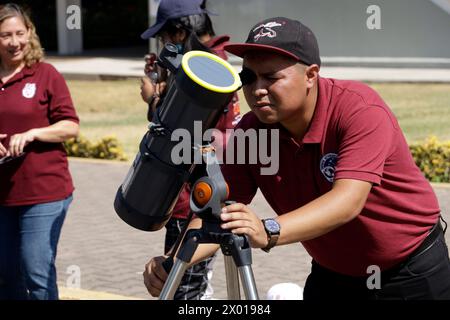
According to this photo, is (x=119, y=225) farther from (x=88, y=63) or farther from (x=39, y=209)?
(x=88, y=63)

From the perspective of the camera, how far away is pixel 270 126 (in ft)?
10.5

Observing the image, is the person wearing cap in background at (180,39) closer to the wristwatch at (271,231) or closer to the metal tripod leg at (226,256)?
the metal tripod leg at (226,256)

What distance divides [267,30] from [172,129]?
0.43 m

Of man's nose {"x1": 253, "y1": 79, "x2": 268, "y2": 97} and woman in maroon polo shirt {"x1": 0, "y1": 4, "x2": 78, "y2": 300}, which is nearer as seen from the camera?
man's nose {"x1": 253, "y1": 79, "x2": 268, "y2": 97}

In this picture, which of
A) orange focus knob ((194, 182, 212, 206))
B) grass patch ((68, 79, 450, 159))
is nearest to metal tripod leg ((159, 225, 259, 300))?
orange focus knob ((194, 182, 212, 206))

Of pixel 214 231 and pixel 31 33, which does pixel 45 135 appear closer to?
pixel 31 33

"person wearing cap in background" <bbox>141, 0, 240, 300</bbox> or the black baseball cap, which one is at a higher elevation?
the black baseball cap

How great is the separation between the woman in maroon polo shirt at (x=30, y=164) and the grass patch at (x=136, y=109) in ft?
20.3

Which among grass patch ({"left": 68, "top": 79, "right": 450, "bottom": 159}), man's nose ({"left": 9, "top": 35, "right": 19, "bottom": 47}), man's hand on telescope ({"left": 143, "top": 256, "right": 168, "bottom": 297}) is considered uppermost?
man's hand on telescope ({"left": 143, "top": 256, "right": 168, "bottom": 297})

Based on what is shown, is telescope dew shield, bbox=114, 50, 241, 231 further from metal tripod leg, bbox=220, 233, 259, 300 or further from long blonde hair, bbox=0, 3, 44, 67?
long blonde hair, bbox=0, 3, 44, 67

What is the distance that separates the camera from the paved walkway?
21.0ft

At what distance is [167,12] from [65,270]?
122 inches

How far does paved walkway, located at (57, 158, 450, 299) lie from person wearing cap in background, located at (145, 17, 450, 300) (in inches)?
103

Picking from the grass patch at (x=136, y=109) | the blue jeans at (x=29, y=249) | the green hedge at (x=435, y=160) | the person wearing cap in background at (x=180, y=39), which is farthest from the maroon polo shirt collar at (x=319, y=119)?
the grass patch at (x=136, y=109)
